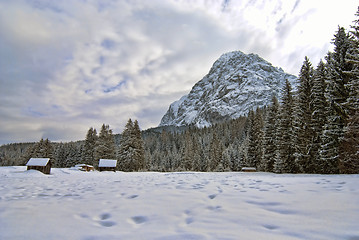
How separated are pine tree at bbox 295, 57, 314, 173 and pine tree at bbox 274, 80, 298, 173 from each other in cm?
85

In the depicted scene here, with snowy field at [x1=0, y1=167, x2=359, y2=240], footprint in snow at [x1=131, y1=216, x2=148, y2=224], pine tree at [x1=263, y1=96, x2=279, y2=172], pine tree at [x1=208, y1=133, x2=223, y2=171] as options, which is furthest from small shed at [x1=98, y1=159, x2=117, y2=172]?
footprint in snow at [x1=131, y1=216, x2=148, y2=224]

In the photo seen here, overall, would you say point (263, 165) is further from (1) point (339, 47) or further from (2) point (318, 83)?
(1) point (339, 47)

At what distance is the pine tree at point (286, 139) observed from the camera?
23266mm

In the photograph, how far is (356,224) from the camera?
9.66ft

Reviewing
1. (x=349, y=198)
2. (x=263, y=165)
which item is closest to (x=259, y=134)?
(x=263, y=165)

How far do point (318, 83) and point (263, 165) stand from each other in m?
14.3

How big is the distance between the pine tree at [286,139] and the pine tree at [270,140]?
7.46 ft

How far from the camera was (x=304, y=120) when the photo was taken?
21766 mm

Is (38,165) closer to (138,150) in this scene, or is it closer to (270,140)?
(138,150)

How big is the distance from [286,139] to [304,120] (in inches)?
143

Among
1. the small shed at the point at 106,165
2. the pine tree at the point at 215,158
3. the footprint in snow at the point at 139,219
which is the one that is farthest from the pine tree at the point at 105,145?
the footprint in snow at the point at 139,219

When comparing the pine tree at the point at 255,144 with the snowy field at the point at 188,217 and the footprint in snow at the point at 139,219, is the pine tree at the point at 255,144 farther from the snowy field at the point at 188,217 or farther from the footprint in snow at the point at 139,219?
the footprint in snow at the point at 139,219

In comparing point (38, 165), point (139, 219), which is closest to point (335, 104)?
point (139, 219)

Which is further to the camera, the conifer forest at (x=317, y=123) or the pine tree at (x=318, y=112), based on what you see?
the pine tree at (x=318, y=112)
